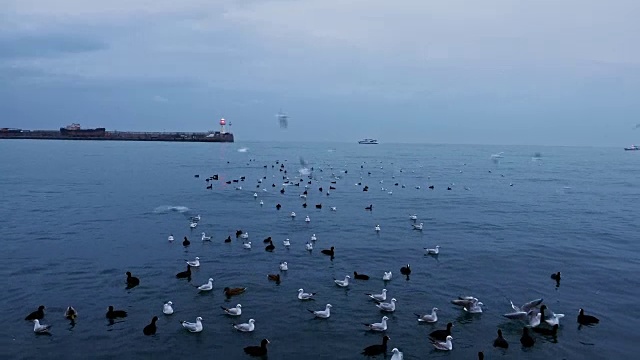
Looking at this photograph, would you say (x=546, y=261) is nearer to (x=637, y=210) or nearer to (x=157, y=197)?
(x=637, y=210)

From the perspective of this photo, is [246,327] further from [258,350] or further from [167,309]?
[167,309]

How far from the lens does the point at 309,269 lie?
26859mm

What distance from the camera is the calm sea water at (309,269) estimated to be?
1834 centimetres

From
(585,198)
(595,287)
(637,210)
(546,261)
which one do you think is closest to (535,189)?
(585,198)

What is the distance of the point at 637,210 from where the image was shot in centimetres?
5038

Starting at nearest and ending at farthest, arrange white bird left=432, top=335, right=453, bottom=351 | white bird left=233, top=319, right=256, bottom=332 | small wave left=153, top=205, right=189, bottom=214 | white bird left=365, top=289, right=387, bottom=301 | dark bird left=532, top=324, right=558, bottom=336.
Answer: white bird left=432, top=335, right=453, bottom=351
white bird left=233, top=319, right=256, bottom=332
dark bird left=532, top=324, right=558, bottom=336
white bird left=365, top=289, right=387, bottom=301
small wave left=153, top=205, right=189, bottom=214

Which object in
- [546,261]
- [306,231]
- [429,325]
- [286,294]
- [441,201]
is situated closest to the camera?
[429,325]

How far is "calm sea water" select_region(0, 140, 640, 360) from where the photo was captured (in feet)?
60.2

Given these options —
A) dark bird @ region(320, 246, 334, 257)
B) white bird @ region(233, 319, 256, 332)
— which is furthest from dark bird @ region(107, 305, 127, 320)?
dark bird @ region(320, 246, 334, 257)

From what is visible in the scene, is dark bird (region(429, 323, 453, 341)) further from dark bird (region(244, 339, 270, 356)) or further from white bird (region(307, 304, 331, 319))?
dark bird (region(244, 339, 270, 356))

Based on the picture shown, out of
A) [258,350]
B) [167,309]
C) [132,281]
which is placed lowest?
[258,350]

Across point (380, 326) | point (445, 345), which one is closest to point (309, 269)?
point (380, 326)

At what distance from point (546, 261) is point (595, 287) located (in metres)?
4.78

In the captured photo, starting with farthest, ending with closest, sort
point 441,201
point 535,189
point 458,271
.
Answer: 1. point 535,189
2. point 441,201
3. point 458,271
